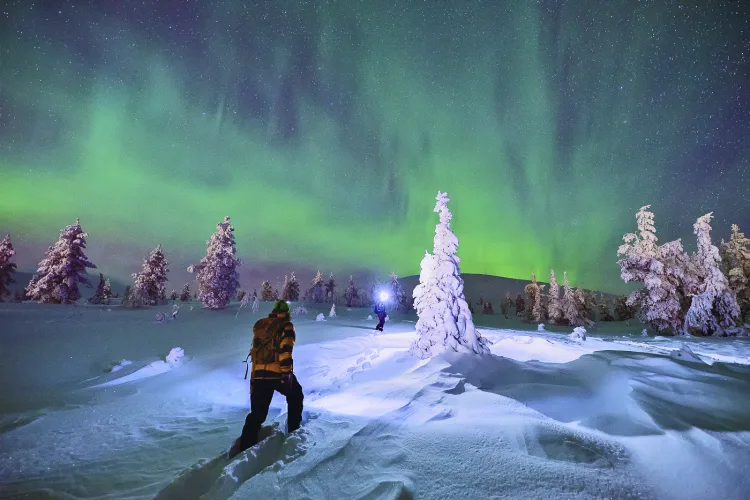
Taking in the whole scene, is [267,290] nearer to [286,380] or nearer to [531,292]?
[531,292]

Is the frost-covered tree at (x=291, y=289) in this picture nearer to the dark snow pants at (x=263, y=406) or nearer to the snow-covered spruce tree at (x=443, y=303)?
the snow-covered spruce tree at (x=443, y=303)

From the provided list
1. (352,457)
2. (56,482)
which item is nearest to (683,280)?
(352,457)

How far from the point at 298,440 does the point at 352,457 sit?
1079mm

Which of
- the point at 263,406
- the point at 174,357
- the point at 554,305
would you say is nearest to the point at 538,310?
the point at 554,305

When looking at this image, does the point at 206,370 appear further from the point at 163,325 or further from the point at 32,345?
the point at 163,325

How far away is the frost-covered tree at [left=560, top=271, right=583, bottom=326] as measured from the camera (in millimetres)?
44469

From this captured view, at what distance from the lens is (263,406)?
482cm

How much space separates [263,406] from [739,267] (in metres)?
41.5

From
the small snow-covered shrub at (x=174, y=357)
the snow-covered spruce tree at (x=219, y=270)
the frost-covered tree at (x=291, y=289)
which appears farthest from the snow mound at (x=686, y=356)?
the frost-covered tree at (x=291, y=289)

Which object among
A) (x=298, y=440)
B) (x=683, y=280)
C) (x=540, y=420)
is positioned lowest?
(x=298, y=440)

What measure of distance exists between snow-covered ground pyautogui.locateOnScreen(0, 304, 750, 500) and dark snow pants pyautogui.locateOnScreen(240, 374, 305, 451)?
280mm

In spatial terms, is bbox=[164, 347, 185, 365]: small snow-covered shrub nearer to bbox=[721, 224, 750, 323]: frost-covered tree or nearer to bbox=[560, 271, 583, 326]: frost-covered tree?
bbox=[721, 224, 750, 323]: frost-covered tree

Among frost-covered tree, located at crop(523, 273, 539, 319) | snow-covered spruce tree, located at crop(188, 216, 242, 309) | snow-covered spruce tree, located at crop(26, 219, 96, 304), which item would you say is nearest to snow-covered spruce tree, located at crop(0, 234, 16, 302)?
snow-covered spruce tree, located at crop(26, 219, 96, 304)

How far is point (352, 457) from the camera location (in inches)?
172
